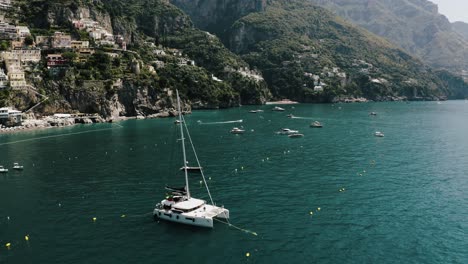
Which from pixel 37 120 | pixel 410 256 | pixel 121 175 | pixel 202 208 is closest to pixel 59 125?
pixel 37 120

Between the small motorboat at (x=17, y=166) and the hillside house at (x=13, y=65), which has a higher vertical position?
the hillside house at (x=13, y=65)

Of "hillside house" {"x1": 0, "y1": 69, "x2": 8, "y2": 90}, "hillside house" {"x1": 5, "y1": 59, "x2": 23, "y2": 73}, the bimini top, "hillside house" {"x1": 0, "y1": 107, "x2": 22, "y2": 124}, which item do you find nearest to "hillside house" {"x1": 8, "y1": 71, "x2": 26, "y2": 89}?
"hillside house" {"x1": 0, "y1": 69, "x2": 8, "y2": 90}

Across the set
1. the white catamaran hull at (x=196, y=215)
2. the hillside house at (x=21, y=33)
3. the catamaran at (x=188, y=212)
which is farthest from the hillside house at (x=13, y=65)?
the white catamaran hull at (x=196, y=215)

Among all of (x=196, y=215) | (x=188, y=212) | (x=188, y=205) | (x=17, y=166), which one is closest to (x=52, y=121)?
(x=17, y=166)

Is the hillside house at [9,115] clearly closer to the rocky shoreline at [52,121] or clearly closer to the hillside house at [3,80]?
the rocky shoreline at [52,121]

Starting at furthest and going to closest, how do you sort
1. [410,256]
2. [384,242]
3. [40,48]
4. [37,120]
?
[40,48] < [37,120] < [384,242] < [410,256]

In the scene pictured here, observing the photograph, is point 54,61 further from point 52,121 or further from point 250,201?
point 250,201

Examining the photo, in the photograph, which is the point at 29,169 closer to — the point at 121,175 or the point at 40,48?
the point at 121,175

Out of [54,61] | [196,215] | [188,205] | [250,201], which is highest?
[54,61]
